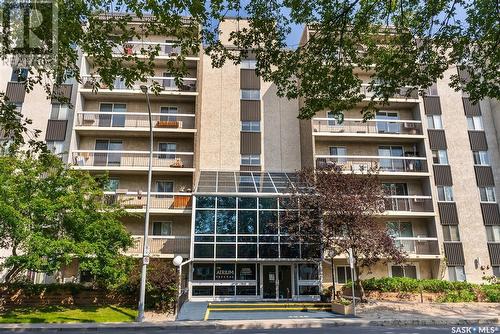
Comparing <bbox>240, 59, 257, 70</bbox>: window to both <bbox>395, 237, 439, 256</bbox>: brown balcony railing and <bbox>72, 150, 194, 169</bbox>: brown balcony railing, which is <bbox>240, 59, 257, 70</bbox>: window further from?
<bbox>395, 237, 439, 256</bbox>: brown balcony railing

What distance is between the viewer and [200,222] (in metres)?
24.4

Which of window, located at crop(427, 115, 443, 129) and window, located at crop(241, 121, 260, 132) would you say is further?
window, located at crop(241, 121, 260, 132)

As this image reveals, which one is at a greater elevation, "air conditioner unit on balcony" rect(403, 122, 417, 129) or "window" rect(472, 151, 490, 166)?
"air conditioner unit on balcony" rect(403, 122, 417, 129)

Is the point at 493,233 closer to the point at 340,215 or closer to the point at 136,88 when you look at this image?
the point at 340,215

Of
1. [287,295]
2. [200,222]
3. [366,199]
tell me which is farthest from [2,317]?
[366,199]

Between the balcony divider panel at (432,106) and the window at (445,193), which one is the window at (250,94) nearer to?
the balcony divider panel at (432,106)

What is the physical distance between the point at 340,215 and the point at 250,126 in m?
12.5

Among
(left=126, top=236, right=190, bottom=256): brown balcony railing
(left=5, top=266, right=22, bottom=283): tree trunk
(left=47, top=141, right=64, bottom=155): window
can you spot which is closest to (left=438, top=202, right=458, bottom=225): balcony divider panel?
(left=126, top=236, right=190, bottom=256): brown balcony railing

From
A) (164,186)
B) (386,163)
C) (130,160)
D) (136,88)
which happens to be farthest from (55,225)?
(386,163)

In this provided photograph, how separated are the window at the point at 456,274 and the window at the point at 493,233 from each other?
344 centimetres

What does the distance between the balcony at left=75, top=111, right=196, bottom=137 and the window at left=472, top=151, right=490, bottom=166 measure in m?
21.6

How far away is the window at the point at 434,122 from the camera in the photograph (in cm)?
2998

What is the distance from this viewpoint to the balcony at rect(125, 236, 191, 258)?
25.1 meters

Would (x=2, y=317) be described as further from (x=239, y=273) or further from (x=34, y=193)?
(x=239, y=273)
